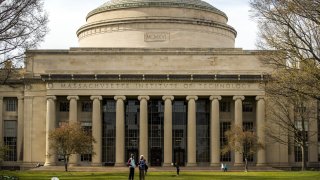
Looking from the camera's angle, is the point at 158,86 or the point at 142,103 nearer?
the point at 142,103

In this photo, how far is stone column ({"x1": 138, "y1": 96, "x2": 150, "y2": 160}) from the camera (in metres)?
86.8

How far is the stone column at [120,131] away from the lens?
86812 mm

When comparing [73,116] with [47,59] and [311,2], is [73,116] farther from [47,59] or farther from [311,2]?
[311,2]

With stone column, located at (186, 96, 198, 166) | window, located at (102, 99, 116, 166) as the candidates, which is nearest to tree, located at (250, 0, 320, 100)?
stone column, located at (186, 96, 198, 166)

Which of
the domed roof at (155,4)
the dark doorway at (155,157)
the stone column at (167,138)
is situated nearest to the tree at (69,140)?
the stone column at (167,138)

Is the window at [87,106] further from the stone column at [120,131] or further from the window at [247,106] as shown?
the window at [247,106]

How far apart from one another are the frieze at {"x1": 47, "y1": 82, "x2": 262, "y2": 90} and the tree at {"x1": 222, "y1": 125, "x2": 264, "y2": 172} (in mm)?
7083

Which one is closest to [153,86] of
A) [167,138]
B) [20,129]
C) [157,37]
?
[167,138]

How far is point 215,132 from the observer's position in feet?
287

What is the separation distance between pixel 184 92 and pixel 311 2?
50.7 metres

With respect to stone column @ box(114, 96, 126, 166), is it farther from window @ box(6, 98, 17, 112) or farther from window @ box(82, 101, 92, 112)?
window @ box(6, 98, 17, 112)

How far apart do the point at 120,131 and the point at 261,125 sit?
60.5 feet

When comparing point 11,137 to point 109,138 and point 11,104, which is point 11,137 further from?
point 109,138

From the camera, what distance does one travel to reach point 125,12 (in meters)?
98.6
